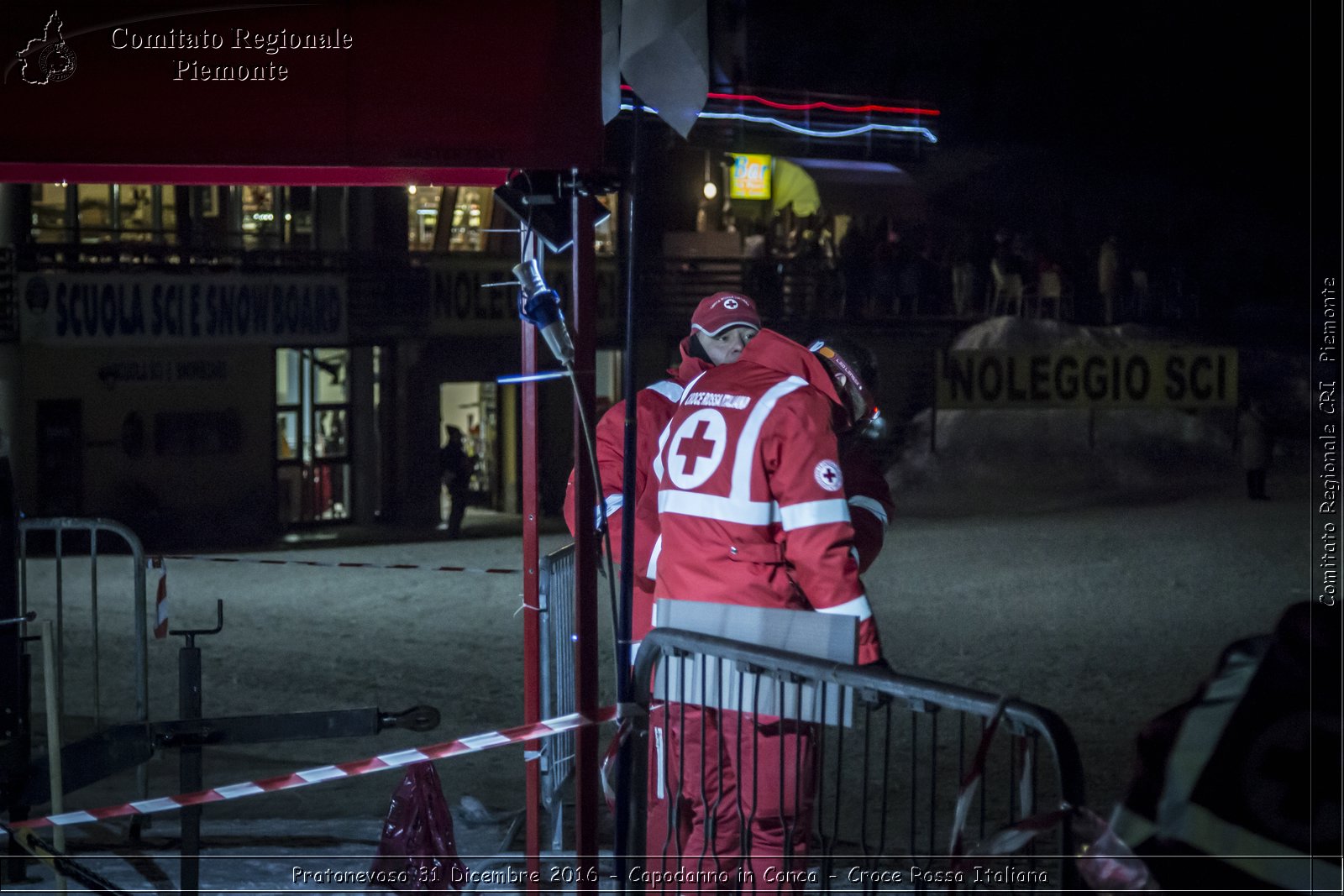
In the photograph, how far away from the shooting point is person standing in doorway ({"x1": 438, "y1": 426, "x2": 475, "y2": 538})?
21.9 meters

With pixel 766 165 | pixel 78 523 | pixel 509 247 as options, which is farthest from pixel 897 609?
pixel 766 165

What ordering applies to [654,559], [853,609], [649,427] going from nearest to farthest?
[853,609] < [654,559] < [649,427]

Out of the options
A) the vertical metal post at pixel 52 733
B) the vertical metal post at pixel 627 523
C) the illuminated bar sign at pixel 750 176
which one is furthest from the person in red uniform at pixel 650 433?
the illuminated bar sign at pixel 750 176

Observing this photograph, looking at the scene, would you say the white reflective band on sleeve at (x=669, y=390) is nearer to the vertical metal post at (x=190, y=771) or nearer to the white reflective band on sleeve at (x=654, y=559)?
the white reflective band on sleeve at (x=654, y=559)

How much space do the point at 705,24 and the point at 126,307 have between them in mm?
18823

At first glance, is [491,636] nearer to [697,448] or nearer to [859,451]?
[859,451]

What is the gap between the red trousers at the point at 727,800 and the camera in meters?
3.71

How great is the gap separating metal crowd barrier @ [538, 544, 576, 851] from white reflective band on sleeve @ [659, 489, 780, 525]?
3.29 feet

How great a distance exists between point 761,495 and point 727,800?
914 millimetres

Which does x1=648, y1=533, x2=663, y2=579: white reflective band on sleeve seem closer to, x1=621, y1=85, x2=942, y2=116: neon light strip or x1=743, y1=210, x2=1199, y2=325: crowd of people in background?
x1=743, y1=210, x2=1199, y2=325: crowd of people in background

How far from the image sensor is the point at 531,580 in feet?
15.8

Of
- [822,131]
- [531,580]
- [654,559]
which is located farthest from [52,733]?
[822,131]

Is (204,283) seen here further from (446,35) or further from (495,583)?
(446,35)

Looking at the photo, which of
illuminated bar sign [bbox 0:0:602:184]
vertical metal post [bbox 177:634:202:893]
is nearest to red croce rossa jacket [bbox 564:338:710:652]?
illuminated bar sign [bbox 0:0:602:184]
